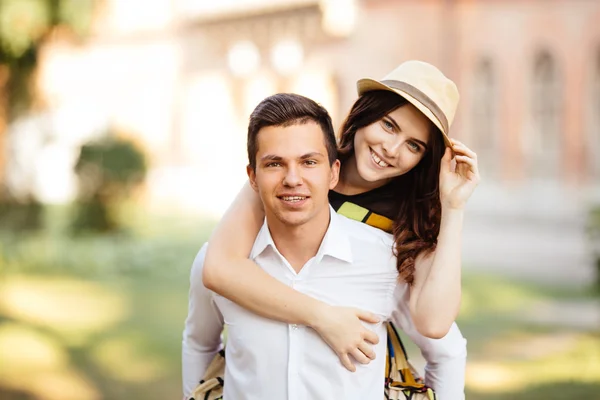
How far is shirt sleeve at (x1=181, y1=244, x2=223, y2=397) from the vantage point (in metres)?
2.16

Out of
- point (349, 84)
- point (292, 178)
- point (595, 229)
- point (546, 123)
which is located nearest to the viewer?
point (292, 178)

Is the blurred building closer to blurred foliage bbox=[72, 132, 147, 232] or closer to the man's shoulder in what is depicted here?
blurred foliage bbox=[72, 132, 147, 232]

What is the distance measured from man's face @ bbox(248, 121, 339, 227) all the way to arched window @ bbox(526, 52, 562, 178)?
364 inches

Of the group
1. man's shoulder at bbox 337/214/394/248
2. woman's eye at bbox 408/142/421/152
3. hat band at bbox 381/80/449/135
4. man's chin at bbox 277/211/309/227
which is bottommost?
man's chin at bbox 277/211/309/227

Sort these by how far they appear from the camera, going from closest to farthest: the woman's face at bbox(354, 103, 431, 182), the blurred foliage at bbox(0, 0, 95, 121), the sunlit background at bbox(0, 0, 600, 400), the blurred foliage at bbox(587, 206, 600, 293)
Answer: the woman's face at bbox(354, 103, 431, 182), the sunlit background at bbox(0, 0, 600, 400), the blurred foliage at bbox(587, 206, 600, 293), the blurred foliage at bbox(0, 0, 95, 121)

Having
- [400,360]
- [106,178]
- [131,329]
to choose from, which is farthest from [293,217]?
[106,178]

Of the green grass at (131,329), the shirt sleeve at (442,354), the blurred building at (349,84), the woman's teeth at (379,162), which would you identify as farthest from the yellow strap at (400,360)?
the blurred building at (349,84)

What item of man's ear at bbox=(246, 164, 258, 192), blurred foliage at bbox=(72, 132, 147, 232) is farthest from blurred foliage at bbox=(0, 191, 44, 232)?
man's ear at bbox=(246, 164, 258, 192)

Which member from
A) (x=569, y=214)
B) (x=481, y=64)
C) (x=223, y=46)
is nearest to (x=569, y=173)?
(x=569, y=214)

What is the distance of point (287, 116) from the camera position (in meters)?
1.81

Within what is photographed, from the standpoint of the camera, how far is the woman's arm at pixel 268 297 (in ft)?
6.03

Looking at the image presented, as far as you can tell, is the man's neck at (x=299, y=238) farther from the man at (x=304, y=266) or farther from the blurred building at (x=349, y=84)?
the blurred building at (x=349, y=84)

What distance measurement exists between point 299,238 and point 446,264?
34 cm

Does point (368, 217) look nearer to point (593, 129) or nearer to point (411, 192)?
point (411, 192)
